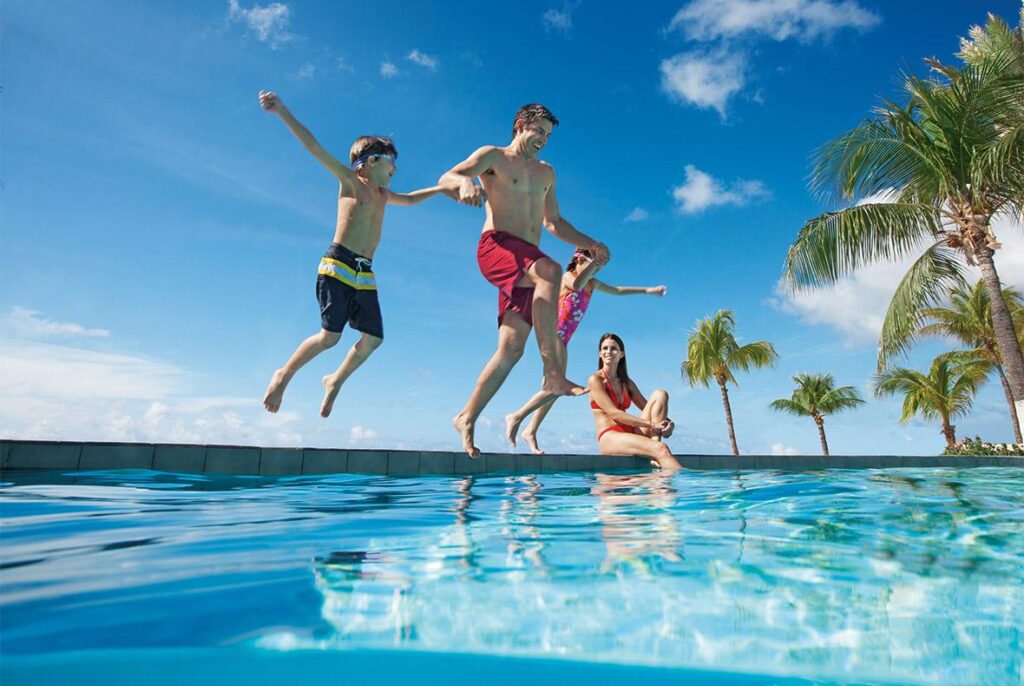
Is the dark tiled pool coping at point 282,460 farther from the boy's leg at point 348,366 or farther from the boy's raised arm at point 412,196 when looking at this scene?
the boy's raised arm at point 412,196

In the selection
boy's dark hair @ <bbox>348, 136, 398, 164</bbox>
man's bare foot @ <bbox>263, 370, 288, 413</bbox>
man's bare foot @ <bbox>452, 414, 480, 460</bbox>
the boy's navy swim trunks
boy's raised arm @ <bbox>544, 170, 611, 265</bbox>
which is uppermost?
boy's dark hair @ <bbox>348, 136, 398, 164</bbox>

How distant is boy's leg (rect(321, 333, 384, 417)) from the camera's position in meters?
6.02

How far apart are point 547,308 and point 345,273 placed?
223cm

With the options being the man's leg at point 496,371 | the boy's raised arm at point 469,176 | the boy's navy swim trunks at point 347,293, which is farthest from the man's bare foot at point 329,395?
the boy's raised arm at point 469,176

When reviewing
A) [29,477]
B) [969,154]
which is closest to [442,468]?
[29,477]

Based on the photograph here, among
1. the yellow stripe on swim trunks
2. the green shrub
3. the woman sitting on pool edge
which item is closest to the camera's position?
the yellow stripe on swim trunks

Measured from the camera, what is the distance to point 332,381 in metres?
6.02

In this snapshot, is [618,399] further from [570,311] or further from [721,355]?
[721,355]

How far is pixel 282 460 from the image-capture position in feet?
16.5

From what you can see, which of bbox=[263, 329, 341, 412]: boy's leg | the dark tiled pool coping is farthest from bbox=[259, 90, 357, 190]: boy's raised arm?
the dark tiled pool coping

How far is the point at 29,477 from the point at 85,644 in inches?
144

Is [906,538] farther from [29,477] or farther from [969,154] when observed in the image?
[969,154]

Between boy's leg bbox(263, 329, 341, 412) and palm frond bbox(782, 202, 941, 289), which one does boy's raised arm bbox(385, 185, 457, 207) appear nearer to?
boy's leg bbox(263, 329, 341, 412)

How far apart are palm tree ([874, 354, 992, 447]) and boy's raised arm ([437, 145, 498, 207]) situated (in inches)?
1002
